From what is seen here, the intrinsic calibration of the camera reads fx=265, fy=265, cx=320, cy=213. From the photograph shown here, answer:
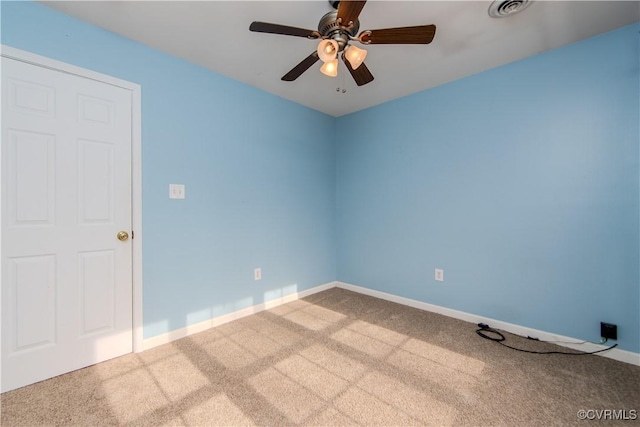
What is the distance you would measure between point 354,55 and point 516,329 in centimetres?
256

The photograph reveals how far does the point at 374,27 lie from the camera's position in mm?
1861

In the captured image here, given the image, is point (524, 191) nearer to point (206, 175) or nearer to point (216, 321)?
point (206, 175)

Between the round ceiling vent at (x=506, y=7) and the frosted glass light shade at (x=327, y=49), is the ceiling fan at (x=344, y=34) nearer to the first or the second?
the frosted glass light shade at (x=327, y=49)

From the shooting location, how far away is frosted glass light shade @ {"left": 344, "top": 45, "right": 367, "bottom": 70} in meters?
1.52

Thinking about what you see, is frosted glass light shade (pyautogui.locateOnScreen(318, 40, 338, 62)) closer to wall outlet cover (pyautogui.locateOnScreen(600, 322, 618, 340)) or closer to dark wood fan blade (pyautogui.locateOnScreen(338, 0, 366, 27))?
dark wood fan blade (pyautogui.locateOnScreen(338, 0, 366, 27))

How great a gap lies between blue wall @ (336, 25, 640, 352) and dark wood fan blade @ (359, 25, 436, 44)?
139 centimetres

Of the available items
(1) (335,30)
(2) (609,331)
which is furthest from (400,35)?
(2) (609,331)

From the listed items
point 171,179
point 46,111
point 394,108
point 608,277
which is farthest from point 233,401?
point 394,108

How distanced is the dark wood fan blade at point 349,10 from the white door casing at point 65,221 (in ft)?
5.47

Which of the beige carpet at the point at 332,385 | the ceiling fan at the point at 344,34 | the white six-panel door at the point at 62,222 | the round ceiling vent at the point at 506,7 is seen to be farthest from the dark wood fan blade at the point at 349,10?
the beige carpet at the point at 332,385

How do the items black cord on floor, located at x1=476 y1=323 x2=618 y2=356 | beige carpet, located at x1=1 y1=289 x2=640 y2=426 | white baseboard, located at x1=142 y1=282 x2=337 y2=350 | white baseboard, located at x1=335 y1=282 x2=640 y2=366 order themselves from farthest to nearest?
white baseboard, located at x1=142 y1=282 x2=337 y2=350 < black cord on floor, located at x1=476 y1=323 x2=618 y2=356 < white baseboard, located at x1=335 y1=282 x2=640 y2=366 < beige carpet, located at x1=1 y1=289 x2=640 y2=426

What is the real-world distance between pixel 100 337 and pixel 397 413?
2048 millimetres

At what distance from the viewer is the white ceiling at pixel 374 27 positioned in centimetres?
168

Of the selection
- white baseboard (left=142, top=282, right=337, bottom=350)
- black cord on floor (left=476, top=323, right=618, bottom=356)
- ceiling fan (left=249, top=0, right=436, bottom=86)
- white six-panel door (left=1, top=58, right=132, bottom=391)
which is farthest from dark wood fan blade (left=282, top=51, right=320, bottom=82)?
black cord on floor (left=476, top=323, right=618, bottom=356)
